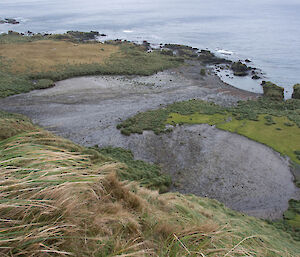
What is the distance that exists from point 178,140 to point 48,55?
39.4m

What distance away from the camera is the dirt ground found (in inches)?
661

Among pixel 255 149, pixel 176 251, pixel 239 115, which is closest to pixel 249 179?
pixel 255 149

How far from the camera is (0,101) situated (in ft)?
96.5

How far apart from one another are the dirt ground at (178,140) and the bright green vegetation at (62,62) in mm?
2727

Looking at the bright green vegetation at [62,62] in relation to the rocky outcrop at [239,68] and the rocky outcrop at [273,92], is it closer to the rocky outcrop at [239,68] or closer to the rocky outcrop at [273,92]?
the rocky outcrop at [239,68]

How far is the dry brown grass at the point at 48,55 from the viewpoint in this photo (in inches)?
1622

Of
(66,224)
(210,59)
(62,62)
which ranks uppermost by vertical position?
(66,224)

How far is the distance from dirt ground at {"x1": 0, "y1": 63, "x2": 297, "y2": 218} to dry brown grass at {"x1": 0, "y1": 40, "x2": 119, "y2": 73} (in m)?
8.31

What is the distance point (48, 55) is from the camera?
1889 inches

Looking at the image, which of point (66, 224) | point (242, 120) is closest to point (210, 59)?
point (242, 120)

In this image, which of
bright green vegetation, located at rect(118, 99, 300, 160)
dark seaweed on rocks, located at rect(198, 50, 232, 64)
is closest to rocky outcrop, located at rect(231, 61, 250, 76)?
dark seaweed on rocks, located at rect(198, 50, 232, 64)

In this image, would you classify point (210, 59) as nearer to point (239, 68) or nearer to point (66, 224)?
point (239, 68)

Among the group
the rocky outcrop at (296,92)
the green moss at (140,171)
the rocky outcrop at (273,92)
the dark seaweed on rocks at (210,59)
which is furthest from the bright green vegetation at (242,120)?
the dark seaweed on rocks at (210,59)

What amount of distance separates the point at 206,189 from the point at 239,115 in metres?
16.4
